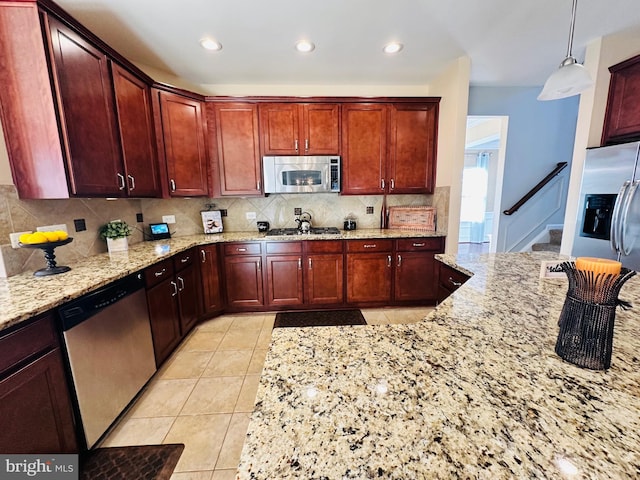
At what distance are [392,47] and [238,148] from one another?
181 centimetres

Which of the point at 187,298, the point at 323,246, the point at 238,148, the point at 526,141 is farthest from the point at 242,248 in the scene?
the point at 526,141

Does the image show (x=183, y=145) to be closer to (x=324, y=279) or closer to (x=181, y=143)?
(x=181, y=143)

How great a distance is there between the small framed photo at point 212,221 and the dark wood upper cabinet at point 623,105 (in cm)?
389

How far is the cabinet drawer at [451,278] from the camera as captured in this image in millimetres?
1622

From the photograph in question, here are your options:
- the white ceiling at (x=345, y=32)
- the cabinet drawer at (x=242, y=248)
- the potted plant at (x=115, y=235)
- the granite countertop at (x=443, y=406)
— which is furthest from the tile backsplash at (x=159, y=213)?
the granite countertop at (x=443, y=406)

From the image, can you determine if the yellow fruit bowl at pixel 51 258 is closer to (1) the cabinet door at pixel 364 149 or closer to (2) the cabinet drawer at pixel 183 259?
(2) the cabinet drawer at pixel 183 259

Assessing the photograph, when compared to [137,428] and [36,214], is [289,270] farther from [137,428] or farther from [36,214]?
[36,214]

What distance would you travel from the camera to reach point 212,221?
10.1 ft

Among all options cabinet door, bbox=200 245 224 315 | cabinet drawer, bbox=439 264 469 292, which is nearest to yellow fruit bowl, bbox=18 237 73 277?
cabinet door, bbox=200 245 224 315

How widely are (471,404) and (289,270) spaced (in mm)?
2389

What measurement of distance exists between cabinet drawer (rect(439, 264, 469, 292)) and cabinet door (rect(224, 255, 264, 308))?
1821 millimetres

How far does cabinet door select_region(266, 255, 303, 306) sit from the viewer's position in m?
2.82

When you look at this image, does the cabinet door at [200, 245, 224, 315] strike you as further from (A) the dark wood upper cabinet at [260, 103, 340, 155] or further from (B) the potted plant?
(A) the dark wood upper cabinet at [260, 103, 340, 155]

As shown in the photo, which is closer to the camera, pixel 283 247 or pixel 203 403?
pixel 203 403
